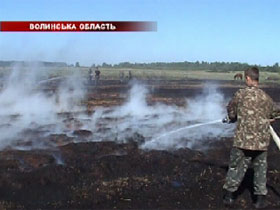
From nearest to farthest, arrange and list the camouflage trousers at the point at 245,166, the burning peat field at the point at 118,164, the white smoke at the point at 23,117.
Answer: the camouflage trousers at the point at 245,166, the burning peat field at the point at 118,164, the white smoke at the point at 23,117

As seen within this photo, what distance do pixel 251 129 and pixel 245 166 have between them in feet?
1.89

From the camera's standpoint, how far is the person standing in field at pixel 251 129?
4977 mm

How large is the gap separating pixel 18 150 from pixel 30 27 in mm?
11005

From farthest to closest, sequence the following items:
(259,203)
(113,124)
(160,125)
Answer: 1. (113,124)
2. (160,125)
3. (259,203)

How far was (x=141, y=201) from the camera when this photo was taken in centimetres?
551

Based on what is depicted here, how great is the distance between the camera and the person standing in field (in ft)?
16.3

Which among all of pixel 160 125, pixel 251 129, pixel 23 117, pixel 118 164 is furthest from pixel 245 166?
pixel 23 117

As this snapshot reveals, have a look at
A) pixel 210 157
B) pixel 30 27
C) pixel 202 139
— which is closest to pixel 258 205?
pixel 210 157

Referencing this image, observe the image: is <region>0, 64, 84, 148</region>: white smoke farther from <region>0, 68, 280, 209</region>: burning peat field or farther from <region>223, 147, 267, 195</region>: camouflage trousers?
<region>223, 147, 267, 195</region>: camouflage trousers

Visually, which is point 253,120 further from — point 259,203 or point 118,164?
point 118,164

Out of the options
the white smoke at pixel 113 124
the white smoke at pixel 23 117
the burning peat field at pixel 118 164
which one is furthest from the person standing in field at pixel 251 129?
the white smoke at pixel 23 117

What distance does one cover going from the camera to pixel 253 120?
16.3 ft

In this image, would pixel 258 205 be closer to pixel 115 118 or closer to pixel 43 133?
pixel 43 133

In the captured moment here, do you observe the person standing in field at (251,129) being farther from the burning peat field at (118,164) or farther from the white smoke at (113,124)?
the white smoke at (113,124)
